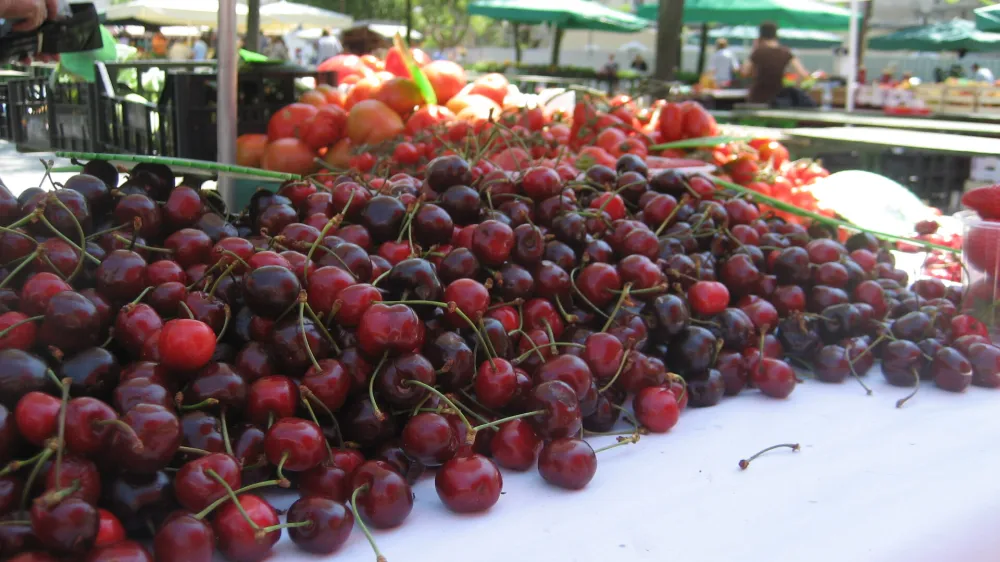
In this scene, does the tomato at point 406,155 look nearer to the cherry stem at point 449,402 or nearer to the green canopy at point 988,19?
the cherry stem at point 449,402

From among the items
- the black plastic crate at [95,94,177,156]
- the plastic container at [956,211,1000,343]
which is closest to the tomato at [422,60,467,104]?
the black plastic crate at [95,94,177,156]

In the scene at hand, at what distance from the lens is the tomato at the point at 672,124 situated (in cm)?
314

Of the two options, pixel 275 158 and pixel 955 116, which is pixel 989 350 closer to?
pixel 275 158

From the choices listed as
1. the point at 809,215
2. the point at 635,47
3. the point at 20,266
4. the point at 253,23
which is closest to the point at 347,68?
the point at 253,23

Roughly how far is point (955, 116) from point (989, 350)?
8603 mm

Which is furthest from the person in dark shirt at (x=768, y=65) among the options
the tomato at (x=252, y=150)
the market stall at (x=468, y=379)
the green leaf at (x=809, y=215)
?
the market stall at (x=468, y=379)

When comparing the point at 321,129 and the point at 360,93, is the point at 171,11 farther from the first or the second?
the point at 321,129

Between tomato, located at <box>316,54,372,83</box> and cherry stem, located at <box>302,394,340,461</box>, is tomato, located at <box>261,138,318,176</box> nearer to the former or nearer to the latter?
tomato, located at <box>316,54,372,83</box>

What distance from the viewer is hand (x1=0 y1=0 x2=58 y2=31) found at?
1.95 metres

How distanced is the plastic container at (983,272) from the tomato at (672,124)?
4.33 ft

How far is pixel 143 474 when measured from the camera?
904mm

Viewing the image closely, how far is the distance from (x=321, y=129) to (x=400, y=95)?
37cm

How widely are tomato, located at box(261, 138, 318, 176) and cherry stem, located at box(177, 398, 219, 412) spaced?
2.05 metres

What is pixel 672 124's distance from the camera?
315cm
